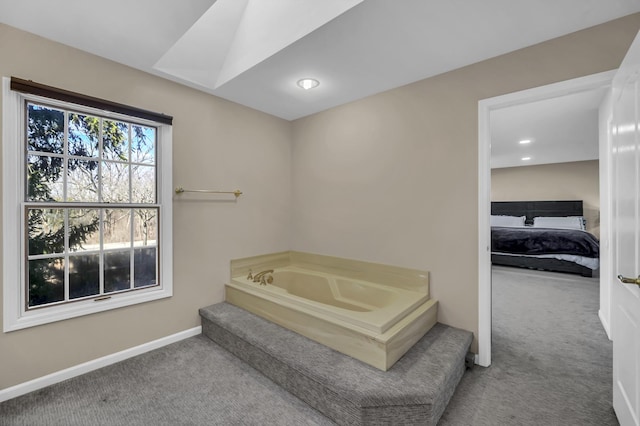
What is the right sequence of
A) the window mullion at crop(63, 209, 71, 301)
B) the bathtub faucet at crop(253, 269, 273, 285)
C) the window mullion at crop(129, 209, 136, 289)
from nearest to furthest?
the window mullion at crop(63, 209, 71, 301) < the window mullion at crop(129, 209, 136, 289) < the bathtub faucet at crop(253, 269, 273, 285)

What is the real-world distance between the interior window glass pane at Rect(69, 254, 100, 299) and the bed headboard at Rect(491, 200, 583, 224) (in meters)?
8.62

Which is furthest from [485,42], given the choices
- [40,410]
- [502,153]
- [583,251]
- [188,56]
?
[583,251]

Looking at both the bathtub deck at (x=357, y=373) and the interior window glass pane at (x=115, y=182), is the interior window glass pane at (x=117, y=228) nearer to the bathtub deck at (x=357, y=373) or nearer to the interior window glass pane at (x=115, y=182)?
the interior window glass pane at (x=115, y=182)

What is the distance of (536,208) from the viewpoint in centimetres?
717

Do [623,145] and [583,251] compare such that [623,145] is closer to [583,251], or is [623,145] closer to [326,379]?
[326,379]

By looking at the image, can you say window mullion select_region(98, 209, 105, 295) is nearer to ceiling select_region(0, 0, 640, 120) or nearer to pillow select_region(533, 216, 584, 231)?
ceiling select_region(0, 0, 640, 120)

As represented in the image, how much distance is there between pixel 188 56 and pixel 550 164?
27.2 ft

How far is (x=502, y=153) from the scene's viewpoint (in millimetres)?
5715

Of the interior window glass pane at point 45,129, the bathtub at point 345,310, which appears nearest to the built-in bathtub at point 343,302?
the bathtub at point 345,310

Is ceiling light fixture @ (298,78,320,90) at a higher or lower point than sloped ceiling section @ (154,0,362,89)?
lower

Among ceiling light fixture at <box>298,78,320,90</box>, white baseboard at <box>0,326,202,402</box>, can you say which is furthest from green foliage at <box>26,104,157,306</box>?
ceiling light fixture at <box>298,78,320,90</box>

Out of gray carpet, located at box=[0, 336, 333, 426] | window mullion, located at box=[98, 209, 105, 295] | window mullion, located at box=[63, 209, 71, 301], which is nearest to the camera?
gray carpet, located at box=[0, 336, 333, 426]

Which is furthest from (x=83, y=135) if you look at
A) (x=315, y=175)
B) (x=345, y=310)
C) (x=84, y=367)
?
(x=345, y=310)

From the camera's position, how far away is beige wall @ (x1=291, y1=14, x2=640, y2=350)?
6.41 feet
